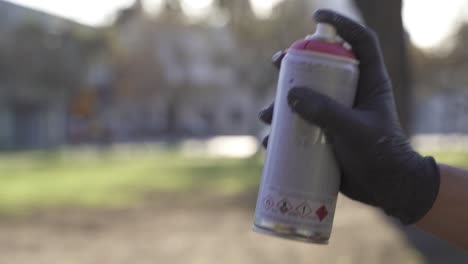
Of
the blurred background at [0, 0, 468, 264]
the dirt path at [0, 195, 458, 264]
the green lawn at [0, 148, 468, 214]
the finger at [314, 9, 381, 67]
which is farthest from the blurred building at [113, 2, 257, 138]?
the finger at [314, 9, 381, 67]

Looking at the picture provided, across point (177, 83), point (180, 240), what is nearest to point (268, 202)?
point (180, 240)

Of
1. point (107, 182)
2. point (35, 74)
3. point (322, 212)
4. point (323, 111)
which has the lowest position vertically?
point (35, 74)

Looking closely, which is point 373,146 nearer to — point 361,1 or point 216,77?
point 361,1

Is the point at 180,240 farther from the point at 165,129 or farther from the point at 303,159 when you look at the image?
the point at 165,129

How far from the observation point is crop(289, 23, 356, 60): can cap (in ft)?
6.09

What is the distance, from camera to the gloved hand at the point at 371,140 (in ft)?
5.87

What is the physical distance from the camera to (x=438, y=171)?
77.4 inches

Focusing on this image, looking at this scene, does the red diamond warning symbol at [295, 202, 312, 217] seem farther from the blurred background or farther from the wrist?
the blurred background

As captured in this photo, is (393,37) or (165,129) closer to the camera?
(393,37)

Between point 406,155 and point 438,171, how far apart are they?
0.43 ft

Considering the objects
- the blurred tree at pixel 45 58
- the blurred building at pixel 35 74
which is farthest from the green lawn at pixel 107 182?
the blurred building at pixel 35 74

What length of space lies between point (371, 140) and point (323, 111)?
0.16m

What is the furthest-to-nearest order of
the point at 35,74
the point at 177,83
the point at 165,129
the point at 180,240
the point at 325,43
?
1. the point at 165,129
2. the point at 177,83
3. the point at 35,74
4. the point at 180,240
5. the point at 325,43

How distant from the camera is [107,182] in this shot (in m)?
15.1
